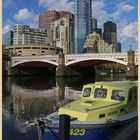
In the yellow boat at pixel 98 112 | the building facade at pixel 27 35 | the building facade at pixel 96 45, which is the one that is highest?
the building facade at pixel 27 35

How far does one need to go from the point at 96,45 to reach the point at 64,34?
86.8 ft

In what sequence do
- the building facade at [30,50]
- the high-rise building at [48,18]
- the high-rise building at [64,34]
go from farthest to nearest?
1. the high-rise building at [48,18]
2. the high-rise building at [64,34]
3. the building facade at [30,50]

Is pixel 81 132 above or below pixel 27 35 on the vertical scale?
below

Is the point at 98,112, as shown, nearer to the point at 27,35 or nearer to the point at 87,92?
the point at 87,92

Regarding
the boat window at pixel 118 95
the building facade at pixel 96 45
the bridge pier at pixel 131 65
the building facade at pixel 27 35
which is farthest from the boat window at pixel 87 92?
the building facade at pixel 27 35

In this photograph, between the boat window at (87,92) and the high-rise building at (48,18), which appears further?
the high-rise building at (48,18)

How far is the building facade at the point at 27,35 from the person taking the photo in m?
133

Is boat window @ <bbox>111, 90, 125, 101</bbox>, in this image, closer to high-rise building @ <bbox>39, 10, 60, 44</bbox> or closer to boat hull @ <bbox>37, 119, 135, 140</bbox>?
boat hull @ <bbox>37, 119, 135, 140</bbox>

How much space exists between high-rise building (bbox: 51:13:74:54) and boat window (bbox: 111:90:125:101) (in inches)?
4990

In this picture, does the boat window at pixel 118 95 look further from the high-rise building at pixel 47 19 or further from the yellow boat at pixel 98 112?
the high-rise building at pixel 47 19

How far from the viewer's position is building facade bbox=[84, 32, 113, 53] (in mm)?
122938

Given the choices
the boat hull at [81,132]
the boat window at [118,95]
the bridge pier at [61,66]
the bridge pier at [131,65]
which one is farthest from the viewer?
the bridge pier at [61,66]

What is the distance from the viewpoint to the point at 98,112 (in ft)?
31.2

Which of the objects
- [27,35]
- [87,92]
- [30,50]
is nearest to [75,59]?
[30,50]
